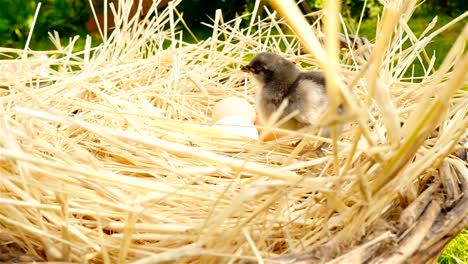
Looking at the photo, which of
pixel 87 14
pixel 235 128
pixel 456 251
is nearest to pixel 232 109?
pixel 235 128

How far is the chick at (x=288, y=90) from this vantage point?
4.41 ft

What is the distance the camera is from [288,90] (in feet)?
4.68

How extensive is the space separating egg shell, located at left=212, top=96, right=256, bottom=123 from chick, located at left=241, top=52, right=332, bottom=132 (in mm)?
59

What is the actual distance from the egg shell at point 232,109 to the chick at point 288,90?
0.06 metres

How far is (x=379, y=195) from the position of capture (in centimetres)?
89

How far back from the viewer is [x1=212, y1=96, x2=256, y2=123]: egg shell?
4.99ft

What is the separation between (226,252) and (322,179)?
5.6 inches

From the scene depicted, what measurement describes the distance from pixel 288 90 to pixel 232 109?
0.15m

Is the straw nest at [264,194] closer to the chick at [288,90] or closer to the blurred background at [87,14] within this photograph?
the chick at [288,90]

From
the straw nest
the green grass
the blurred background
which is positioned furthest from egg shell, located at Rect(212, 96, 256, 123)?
the blurred background

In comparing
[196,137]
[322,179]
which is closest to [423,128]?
[322,179]

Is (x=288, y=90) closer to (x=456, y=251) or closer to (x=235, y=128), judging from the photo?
(x=235, y=128)

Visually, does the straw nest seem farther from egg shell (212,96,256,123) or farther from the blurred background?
the blurred background

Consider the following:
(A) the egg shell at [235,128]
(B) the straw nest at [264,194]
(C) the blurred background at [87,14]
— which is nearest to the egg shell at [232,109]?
(A) the egg shell at [235,128]
